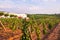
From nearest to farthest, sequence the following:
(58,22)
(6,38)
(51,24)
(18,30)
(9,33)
→ (6,38) → (9,33) → (18,30) → (51,24) → (58,22)

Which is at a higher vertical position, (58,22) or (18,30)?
(18,30)

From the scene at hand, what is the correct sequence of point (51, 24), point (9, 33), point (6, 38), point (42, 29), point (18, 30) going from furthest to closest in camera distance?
point (51, 24), point (42, 29), point (18, 30), point (9, 33), point (6, 38)

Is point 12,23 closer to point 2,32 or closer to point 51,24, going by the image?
point 2,32

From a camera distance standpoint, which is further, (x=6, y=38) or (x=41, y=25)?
(x=41, y=25)

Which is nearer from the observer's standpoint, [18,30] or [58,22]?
[18,30]

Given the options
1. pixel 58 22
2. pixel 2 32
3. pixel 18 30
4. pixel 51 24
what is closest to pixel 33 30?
pixel 18 30

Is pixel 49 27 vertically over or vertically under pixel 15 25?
under

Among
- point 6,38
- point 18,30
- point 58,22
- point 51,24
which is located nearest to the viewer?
point 6,38

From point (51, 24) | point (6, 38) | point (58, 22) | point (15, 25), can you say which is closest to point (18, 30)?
point (15, 25)

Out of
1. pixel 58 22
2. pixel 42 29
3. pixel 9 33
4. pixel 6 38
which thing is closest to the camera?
pixel 6 38

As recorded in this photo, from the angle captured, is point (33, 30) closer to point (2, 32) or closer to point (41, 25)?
point (2, 32)
